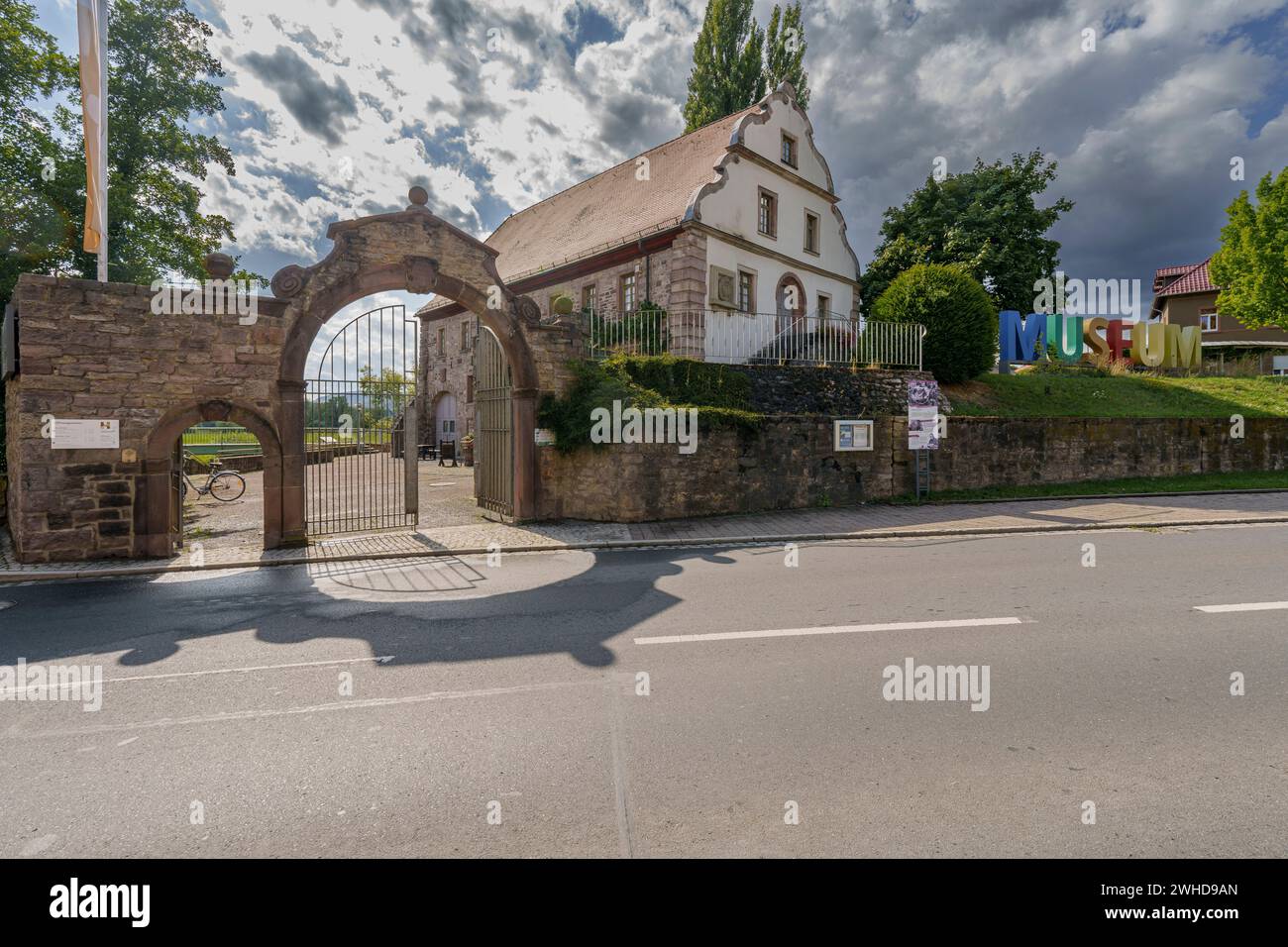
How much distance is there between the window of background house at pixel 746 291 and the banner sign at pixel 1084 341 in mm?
10481

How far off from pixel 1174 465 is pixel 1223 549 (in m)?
10.4

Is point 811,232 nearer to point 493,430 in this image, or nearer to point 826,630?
point 493,430

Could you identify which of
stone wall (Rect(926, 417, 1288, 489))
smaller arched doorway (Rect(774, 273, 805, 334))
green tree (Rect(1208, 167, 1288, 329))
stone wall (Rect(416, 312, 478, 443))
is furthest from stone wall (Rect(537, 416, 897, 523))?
green tree (Rect(1208, 167, 1288, 329))

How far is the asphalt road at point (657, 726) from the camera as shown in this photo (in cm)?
266

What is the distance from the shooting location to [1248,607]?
592cm

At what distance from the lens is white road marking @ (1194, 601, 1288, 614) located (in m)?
5.83

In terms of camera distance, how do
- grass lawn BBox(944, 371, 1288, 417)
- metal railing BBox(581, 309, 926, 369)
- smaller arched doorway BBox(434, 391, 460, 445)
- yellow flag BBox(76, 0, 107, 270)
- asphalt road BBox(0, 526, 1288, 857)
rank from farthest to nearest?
smaller arched doorway BBox(434, 391, 460, 445), grass lawn BBox(944, 371, 1288, 417), metal railing BBox(581, 309, 926, 369), yellow flag BBox(76, 0, 107, 270), asphalt road BBox(0, 526, 1288, 857)

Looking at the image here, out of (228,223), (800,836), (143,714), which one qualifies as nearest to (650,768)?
(800,836)

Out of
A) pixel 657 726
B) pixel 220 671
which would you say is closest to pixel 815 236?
pixel 657 726

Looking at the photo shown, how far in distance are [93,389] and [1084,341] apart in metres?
32.6

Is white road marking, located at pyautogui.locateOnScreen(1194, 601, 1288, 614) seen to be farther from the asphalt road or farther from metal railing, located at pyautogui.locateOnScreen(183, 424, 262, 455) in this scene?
metal railing, located at pyautogui.locateOnScreen(183, 424, 262, 455)

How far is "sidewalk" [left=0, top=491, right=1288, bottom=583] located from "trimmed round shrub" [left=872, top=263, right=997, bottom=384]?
557cm

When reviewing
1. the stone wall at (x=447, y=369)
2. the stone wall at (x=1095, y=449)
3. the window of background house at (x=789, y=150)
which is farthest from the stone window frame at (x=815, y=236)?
the stone wall at (x=447, y=369)

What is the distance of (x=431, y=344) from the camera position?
3303 centimetres
